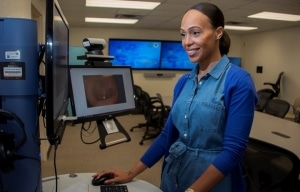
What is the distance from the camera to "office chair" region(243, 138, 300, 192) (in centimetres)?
153

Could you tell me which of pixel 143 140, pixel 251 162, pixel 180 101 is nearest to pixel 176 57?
pixel 143 140

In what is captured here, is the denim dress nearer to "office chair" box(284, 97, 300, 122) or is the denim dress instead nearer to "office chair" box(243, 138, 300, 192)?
"office chair" box(243, 138, 300, 192)

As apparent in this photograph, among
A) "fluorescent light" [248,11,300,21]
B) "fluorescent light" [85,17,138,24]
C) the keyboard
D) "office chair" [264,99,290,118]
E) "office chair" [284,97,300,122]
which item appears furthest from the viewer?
"fluorescent light" [85,17,138,24]

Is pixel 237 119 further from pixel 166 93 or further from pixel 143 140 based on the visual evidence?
pixel 166 93

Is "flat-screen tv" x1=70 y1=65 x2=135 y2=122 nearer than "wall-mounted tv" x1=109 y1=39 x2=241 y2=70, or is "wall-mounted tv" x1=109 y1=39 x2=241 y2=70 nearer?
"flat-screen tv" x1=70 y1=65 x2=135 y2=122

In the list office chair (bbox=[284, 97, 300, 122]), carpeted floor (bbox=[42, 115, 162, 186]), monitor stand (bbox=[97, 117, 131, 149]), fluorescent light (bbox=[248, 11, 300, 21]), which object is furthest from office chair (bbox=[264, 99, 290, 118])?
monitor stand (bbox=[97, 117, 131, 149])

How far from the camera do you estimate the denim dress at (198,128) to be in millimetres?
1086

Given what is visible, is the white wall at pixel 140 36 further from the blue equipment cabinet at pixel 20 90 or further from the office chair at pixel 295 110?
the blue equipment cabinet at pixel 20 90

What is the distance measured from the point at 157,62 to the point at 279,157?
21.7ft

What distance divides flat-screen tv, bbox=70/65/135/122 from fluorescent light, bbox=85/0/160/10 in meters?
3.27

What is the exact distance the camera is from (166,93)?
8320 mm

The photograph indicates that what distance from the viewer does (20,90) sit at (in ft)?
3.52

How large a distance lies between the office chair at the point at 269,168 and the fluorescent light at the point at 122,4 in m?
3.42

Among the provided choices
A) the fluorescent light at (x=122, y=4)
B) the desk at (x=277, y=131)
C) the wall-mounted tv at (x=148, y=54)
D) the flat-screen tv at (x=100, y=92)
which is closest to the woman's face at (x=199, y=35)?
the flat-screen tv at (x=100, y=92)
